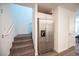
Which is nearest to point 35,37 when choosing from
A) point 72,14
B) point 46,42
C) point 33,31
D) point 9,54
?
point 33,31


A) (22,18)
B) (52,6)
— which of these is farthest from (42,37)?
(52,6)

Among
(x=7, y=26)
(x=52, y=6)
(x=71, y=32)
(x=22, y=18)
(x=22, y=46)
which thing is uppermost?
(x=52, y=6)

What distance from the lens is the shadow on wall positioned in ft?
9.12

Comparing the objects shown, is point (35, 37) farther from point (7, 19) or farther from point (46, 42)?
point (7, 19)

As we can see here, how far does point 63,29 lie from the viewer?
2791 mm

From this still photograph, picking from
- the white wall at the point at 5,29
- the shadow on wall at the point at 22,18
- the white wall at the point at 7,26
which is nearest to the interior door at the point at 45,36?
the white wall at the point at 7,26

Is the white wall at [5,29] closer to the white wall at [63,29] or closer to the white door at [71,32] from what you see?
the white wall at [63,29]

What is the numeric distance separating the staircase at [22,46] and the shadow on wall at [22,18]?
0.15m

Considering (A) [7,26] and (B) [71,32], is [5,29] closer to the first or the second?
(A) [7,26]

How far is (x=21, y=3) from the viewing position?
2611mm

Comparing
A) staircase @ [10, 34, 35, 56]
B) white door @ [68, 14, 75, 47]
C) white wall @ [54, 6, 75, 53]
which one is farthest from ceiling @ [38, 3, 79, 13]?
staircase @ [10, 34, 35, 56]

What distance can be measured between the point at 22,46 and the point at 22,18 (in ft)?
2.22

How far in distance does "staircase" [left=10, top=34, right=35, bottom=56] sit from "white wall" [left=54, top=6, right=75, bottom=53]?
0.61m

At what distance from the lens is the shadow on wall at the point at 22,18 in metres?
2.78
